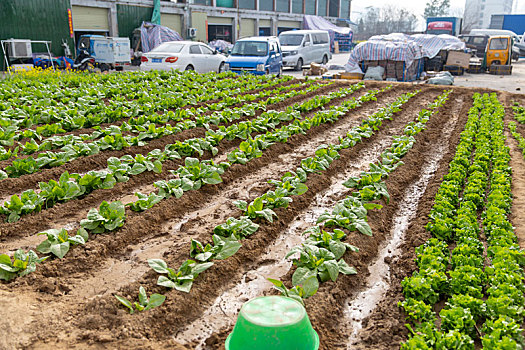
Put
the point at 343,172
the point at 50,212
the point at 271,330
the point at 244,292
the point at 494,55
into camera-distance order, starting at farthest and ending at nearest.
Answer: the point at 494,55 → the point at 343,172 → the point at 50,212 → the point at 244,292 → the point at 271,330

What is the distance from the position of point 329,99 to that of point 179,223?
8.69m

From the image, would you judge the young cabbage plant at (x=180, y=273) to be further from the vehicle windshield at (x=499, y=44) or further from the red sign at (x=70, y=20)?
the vehicle windshield at (x=499, y=44)

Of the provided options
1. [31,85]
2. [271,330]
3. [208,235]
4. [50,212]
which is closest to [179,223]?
[208,235]

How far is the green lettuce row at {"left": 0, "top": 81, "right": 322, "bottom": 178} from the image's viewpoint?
622cm

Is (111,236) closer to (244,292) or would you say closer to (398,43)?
(244,292)

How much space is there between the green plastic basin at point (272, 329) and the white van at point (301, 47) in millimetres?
23497

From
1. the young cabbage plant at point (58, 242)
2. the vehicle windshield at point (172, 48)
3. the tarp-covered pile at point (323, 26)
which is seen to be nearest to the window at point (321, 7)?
the tarp-covered pile at point (323, 26)

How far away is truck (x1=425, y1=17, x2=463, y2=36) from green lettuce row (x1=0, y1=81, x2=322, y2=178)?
3829 centimetres

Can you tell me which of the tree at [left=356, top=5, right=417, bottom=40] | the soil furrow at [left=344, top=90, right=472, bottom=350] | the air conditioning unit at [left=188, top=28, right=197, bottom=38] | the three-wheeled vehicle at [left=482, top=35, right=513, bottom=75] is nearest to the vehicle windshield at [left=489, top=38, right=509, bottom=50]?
the three-wheeled vehicle at [left=482, top=35, right=513, bottom=75]

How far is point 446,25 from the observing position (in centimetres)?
4288

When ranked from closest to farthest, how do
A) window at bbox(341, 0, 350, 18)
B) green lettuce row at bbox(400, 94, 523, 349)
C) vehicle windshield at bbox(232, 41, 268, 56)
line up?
green lettuce row at bbox(400, 94, 523, 349) < vehicle windshield at bbox(232, 41, 268, 56) < window at bbox(341, 0, 350, 18)

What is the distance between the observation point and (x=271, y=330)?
2504 millimetres

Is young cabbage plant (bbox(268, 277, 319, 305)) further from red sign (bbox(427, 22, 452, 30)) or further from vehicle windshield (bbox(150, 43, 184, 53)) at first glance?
red sign (bbox(427, 22, 452, 30))

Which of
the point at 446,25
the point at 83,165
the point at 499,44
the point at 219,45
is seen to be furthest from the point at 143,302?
the point at 446,25
